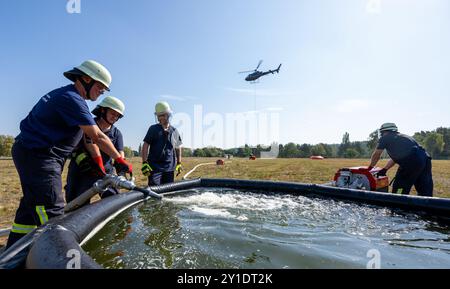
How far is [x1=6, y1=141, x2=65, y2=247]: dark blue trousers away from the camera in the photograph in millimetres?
2619

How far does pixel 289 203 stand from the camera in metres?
4.88

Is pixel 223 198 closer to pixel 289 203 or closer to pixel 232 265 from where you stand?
pixel 289 203

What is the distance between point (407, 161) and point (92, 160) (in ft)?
19.0

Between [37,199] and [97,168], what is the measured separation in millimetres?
1039

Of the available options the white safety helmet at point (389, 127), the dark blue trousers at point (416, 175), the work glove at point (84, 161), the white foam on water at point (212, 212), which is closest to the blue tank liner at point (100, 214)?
the work glove at point (84, 161)

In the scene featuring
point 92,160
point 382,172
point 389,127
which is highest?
point 389,127

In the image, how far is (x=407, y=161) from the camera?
5.41 m

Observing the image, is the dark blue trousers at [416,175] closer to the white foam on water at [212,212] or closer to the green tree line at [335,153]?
the white foam on water at [212,212]

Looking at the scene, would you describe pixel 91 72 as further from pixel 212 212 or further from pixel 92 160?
pixel 212 212

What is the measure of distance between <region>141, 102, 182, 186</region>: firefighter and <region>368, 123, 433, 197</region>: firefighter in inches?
179

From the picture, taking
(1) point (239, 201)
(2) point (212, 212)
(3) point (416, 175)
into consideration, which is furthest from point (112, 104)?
(3) point (416, 175)

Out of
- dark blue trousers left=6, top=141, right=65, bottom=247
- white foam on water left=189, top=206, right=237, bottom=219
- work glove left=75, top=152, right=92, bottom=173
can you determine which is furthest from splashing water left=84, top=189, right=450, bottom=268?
work glove left=75, top=152, right=92, bottom=173

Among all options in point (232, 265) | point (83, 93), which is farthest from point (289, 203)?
point (83, 93)

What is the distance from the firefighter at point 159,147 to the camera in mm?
5539
